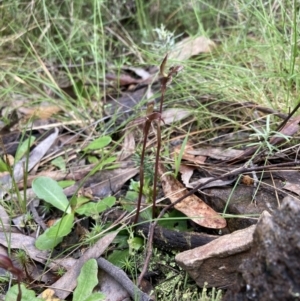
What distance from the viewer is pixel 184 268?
50.6 inches

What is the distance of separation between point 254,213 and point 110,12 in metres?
1.86

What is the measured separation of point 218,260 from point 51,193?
67 centimetres

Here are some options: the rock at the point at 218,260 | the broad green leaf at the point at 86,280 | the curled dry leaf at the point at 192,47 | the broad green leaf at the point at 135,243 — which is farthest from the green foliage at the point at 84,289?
the curled dry leaf at the point at 192,47

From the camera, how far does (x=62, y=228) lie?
1500 mm

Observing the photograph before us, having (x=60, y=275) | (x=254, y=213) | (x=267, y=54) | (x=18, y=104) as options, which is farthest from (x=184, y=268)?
(x=18, y=104)

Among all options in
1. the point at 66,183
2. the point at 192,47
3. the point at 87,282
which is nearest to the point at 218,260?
the point at 87,282

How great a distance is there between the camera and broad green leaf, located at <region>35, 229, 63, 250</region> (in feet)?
4.88

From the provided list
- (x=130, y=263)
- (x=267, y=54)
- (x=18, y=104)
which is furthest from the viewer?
(x=18, y=104)

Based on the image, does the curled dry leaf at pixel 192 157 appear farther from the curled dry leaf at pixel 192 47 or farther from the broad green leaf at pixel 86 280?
the curled dry leaf at pixel 192 47

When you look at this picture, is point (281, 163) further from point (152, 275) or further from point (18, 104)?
point (18, 104)

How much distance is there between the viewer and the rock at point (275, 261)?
87 cm

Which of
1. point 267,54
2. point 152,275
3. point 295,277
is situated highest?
point 295,277

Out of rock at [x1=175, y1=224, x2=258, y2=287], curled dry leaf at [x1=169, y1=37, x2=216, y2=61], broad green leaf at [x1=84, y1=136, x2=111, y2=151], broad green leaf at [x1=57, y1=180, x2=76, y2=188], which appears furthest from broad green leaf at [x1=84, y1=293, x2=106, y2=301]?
curled dry leaf at [x1=169, y1=37, x2=216, y2=61]

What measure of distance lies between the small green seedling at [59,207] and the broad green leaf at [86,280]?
161 mm
